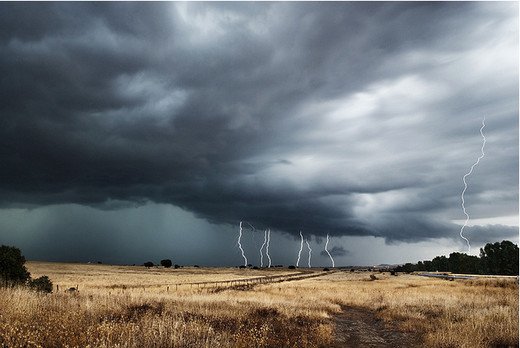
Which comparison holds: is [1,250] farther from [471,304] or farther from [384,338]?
[471,304]

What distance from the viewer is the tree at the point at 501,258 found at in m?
140

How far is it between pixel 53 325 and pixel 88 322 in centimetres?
170

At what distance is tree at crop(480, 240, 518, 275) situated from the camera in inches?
5497

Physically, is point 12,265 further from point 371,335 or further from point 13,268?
point 371,335

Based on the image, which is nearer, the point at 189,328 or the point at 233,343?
the point at 233,343

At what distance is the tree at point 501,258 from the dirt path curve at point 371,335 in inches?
5478

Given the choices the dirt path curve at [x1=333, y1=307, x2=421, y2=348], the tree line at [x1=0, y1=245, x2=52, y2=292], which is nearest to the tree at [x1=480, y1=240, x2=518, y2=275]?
the dirt path curve at [x1=333, y1=307, x2=421, y2=348]

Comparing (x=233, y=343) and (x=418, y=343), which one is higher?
(x=233, y=343)

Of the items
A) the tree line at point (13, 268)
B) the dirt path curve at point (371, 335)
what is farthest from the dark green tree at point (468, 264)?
the tree line at point (13, 268)

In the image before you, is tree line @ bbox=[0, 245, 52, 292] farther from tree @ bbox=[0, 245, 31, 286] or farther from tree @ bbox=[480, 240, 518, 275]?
tree @ bbox=[480, 240, 518, 275]

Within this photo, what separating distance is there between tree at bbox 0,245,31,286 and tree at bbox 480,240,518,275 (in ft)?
488

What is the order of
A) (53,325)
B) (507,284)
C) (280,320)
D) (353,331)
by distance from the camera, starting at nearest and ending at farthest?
(53,325) → (280,320) → (353,331) → (507,284)

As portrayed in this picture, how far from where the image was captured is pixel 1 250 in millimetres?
23391

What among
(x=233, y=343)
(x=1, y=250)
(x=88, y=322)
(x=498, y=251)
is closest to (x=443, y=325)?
(x=233, y=343)
